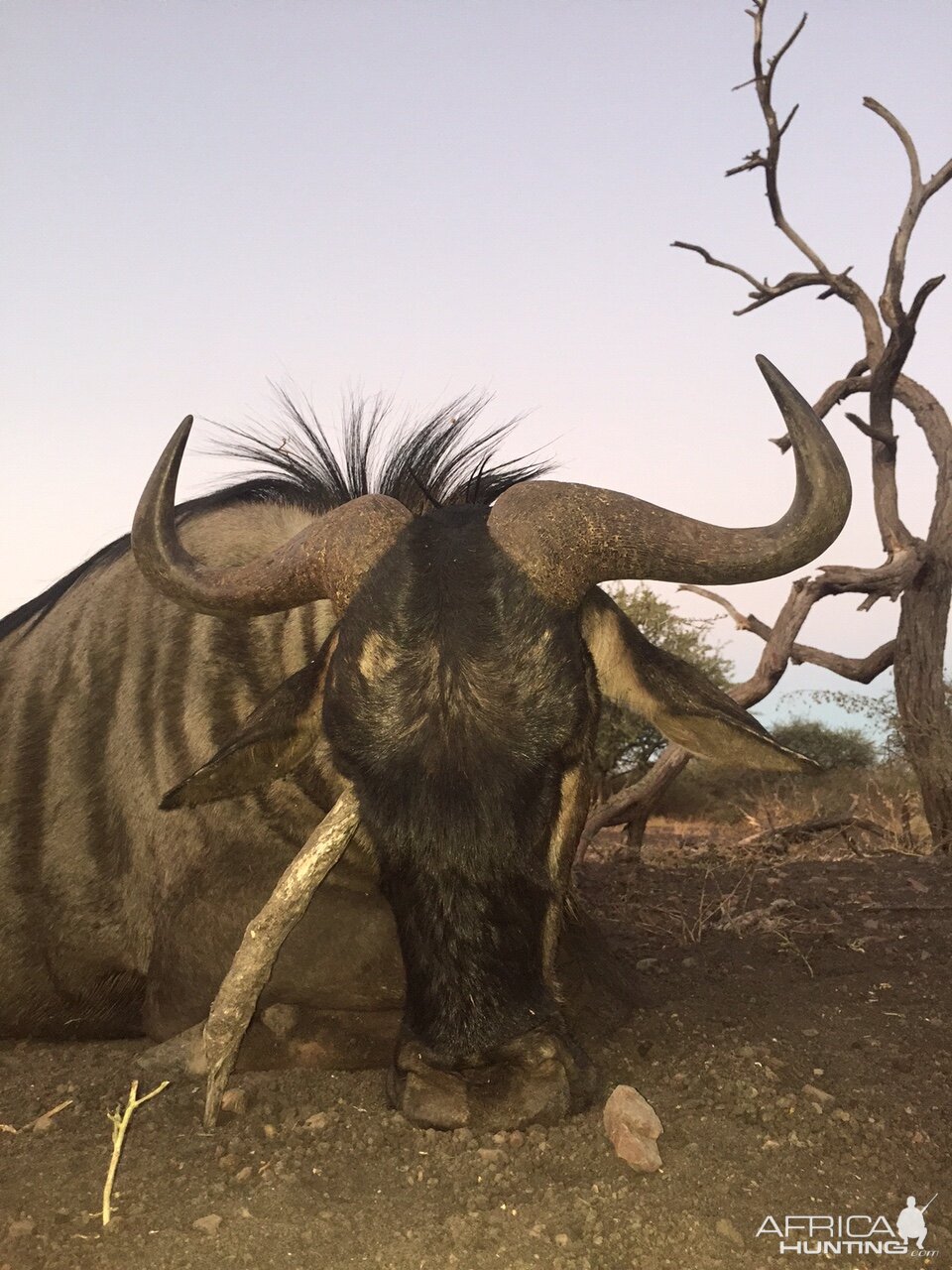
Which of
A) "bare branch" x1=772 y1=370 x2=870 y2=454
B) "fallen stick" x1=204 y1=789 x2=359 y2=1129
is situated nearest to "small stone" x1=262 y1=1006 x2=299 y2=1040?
"fallen stick" x1=204 y1=789 x2=359 y2=1129

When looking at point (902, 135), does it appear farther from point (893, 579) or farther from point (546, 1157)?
point (546, 1157)

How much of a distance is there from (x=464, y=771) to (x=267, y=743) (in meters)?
0.75

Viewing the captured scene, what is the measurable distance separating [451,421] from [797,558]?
68.4 inches

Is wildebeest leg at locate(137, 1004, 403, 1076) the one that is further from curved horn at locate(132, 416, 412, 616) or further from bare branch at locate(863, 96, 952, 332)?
bare branch at locate(863, 96, 952, 332)

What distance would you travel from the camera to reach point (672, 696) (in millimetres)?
3027

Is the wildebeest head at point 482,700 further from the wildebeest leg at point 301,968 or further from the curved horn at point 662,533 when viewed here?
the wildebeest leg at point 301,968

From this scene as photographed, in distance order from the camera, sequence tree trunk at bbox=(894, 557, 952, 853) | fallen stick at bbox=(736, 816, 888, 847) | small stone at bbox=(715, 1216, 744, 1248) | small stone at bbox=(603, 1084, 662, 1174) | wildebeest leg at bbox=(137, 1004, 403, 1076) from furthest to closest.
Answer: fallen stick at bbox=(736, 816, 888, 847), tree trunk at bbox=(894, 557, 952, 853), wildebeest leg at bbox=(137, 1004, 403, 1076), small stone at bbox=(603, 1084, 662, 1174), small stone at bbox=(715, 1216, 744, 1248)

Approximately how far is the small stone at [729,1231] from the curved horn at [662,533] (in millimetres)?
1463

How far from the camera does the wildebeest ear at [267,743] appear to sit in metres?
2.92

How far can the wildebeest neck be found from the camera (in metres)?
2.48

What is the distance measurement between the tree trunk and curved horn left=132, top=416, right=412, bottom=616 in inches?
195

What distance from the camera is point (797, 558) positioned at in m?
2.79

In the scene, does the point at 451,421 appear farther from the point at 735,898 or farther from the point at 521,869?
the point at 735,898

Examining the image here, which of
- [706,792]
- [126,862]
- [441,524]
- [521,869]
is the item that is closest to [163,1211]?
[521,869]
